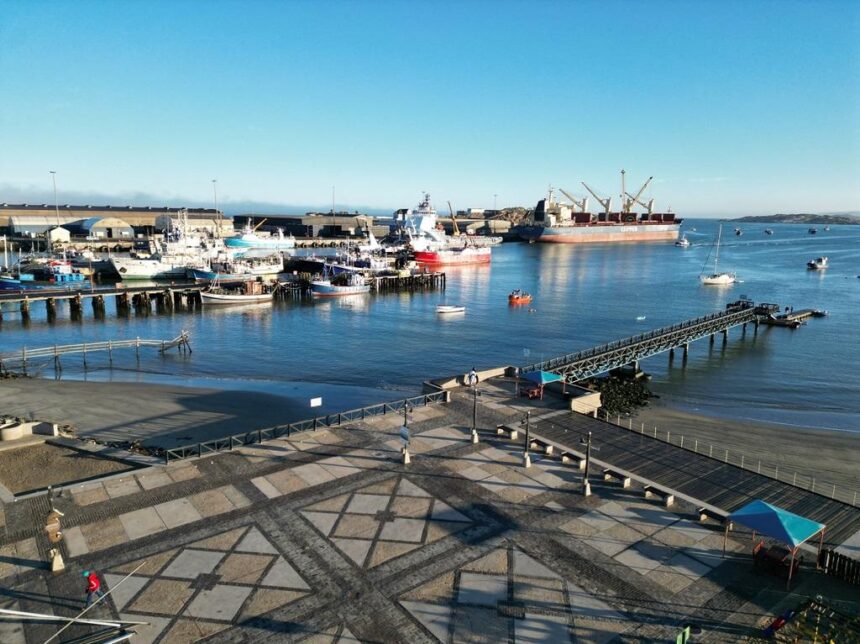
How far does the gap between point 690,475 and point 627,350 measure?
22469 mm

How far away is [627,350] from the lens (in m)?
44.7

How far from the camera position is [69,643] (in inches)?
519

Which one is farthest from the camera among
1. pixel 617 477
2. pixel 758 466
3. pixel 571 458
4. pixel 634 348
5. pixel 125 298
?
pixel 125 298

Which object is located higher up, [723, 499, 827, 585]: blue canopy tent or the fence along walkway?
[723, 499, 827, 585]: blue canopy tent

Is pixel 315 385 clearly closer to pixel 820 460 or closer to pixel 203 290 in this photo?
pixel 820 460

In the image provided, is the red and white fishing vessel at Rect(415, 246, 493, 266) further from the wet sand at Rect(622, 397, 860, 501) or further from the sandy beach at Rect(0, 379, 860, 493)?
the wet sand at Rect(622, 397, 860, 501)

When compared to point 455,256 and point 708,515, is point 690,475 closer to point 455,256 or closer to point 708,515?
point 708,515

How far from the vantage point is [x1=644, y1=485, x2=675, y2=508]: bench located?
2019 centimetres

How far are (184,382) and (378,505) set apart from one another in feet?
98.0

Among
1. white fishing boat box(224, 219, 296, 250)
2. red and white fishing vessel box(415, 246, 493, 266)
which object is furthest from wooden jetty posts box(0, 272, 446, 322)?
white fishing boat box(224, 219, 296, 250)

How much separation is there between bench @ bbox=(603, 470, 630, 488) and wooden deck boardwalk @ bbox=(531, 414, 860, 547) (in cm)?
39

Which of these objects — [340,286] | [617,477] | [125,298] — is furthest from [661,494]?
[340,286]

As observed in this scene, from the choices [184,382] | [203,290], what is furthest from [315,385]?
[203,290]

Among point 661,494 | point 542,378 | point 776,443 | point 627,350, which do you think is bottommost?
point 776,443
